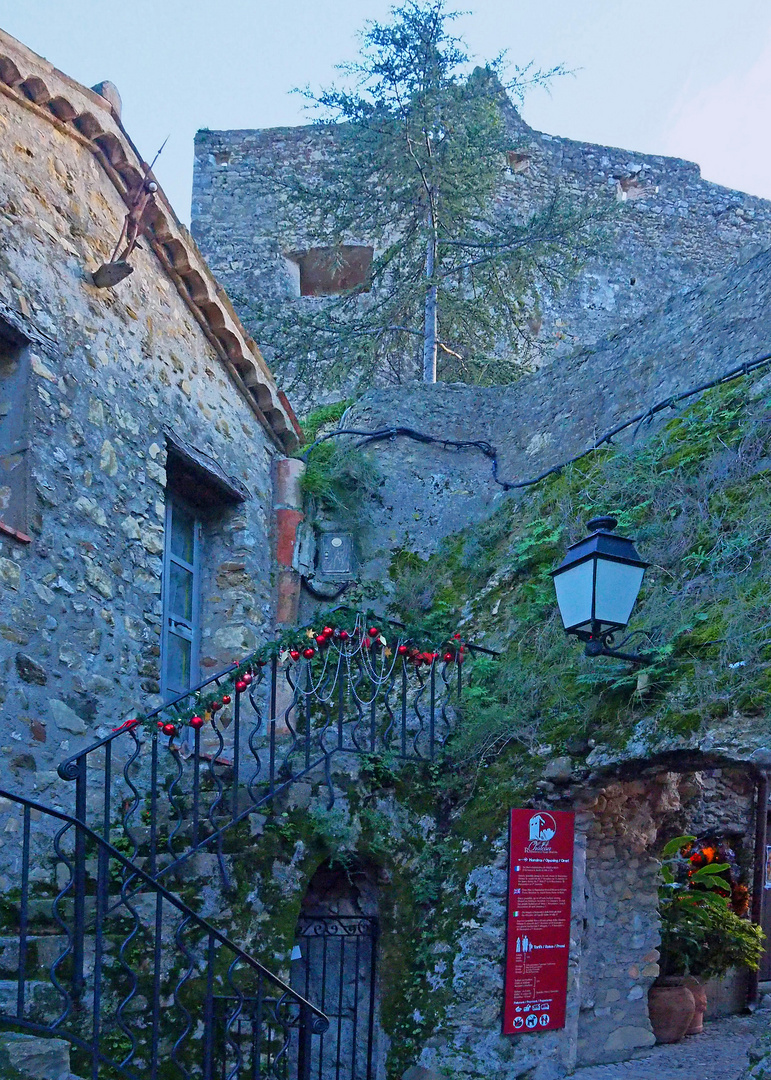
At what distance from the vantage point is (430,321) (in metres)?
12.2

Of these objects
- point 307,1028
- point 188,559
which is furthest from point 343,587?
point 307,1028

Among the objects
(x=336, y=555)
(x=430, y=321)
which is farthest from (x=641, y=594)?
(x=430, y=321)

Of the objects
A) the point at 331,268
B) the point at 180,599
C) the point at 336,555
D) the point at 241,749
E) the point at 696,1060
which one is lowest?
the point at 696,1060

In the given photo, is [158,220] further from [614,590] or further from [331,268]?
[331,268]

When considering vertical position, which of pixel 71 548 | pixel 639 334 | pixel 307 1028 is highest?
pixel 639 334

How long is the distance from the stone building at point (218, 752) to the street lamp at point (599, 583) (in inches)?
35.7

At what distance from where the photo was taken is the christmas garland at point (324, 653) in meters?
6.04

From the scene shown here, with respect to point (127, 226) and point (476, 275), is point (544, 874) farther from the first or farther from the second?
point (476, 275)

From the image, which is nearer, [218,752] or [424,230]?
[218,752]

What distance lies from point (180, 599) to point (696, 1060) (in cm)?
461

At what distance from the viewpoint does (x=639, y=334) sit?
9.16m

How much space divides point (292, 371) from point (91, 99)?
21.7 feet

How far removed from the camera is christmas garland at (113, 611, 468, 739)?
6.04 m

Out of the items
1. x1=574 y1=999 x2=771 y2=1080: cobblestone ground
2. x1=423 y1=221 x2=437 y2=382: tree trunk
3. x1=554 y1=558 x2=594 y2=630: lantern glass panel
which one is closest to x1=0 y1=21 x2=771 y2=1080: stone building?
x1=574 y1=999 x2=771 y2=1080: cobblestone ground
